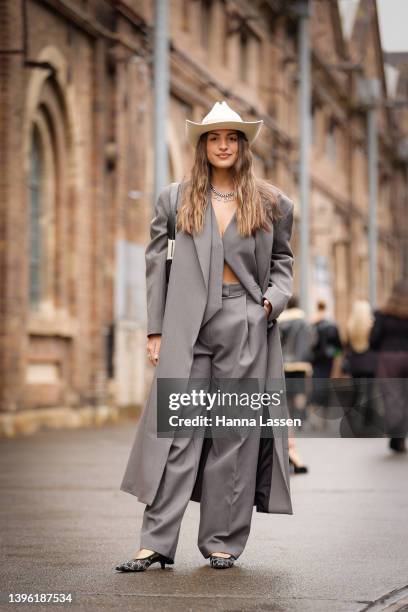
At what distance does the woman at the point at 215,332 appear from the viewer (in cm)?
630

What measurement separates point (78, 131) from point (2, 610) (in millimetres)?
15370

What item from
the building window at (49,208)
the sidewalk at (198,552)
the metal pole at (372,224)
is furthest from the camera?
the metal pole at (372,224)

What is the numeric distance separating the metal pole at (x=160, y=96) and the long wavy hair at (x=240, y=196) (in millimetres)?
12201

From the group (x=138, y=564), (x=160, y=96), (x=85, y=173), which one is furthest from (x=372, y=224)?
(x=138, y=564)

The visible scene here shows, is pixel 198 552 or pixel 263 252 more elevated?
pixel 263 252

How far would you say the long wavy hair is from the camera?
6488mm

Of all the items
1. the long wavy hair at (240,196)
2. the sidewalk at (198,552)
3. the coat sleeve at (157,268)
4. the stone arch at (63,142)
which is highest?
the stone arch at (63,142)

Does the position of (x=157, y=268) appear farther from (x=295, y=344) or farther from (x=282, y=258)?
(x=295, y=344)

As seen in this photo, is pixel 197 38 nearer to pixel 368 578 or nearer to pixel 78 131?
pixel 78 131

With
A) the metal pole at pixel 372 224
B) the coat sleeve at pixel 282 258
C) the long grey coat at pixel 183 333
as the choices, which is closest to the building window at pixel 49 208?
the coat sleeve at pixel 282 258

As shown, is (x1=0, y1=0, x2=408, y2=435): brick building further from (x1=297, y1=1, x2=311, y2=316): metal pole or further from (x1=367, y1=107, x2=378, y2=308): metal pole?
(x1=367, y1=107, x2=378, y2=308): metal pole

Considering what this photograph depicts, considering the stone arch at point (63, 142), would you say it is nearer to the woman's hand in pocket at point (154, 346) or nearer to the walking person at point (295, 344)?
the walking person at point (295, 344)

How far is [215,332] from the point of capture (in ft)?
21.2

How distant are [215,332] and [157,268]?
1.25 feet
